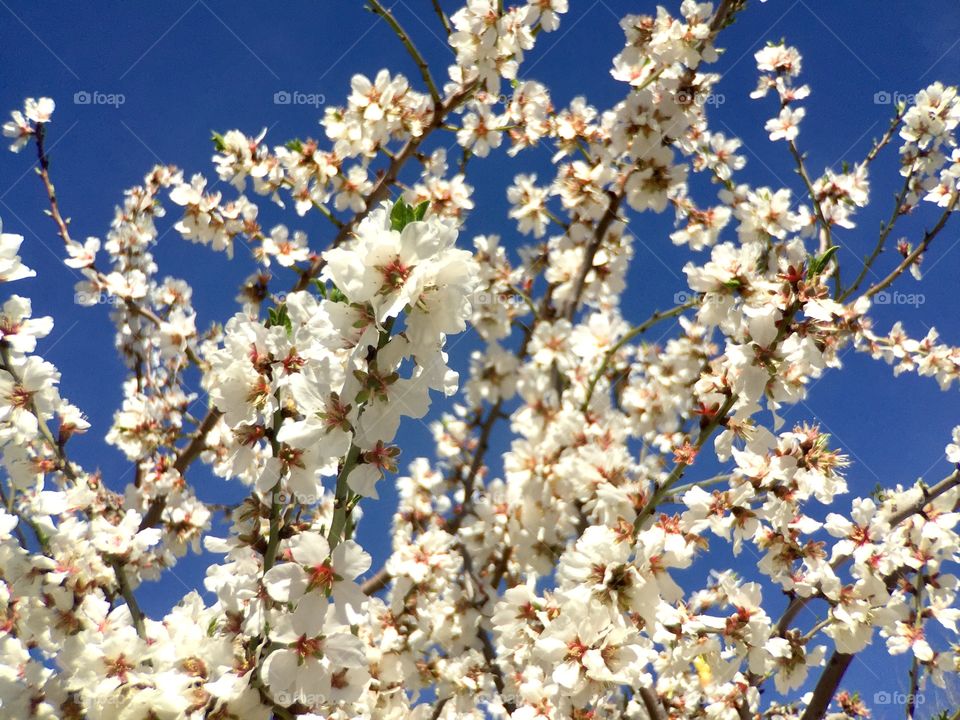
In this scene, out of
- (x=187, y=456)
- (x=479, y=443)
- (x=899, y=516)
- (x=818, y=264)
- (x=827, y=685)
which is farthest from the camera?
(x=479, y=443)

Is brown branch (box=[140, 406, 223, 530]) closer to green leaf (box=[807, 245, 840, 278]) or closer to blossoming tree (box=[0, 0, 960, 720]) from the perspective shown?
blossoming tree (box=[0, 0, 960, 720])

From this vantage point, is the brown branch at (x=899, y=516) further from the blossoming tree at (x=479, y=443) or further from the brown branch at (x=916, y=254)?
the brown branch at (x=916, y=254)

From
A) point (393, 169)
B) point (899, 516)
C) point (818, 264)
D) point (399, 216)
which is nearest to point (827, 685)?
Result: point (899, 516)

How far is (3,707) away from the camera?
1409mm

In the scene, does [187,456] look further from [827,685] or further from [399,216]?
[827,685]

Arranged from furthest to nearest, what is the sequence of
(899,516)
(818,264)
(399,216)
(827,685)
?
(899,516)
(827,685)
(818,264)
(399,216)

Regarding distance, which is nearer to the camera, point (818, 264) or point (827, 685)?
point (818, 264)

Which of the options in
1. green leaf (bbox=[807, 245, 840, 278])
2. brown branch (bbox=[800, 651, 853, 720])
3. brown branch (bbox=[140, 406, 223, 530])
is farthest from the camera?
brown branch (bbox=[140, 406, 223, 530])

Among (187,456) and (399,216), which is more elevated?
(187,456)

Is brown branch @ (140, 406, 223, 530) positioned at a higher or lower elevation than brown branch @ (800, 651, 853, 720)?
higher

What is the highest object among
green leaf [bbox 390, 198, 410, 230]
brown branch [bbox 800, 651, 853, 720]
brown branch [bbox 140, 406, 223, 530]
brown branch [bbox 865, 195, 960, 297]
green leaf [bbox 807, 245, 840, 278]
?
brown branch [bbox 865, 195, 960, 297]

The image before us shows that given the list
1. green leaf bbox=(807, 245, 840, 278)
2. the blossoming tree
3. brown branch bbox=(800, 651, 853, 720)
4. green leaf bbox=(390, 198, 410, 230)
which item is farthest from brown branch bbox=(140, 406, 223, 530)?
brown branch bbox=(800, 651, 853, 720)

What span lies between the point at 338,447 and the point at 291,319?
327 millimetres

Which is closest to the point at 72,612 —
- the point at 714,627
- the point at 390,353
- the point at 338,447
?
the point at 338,447
